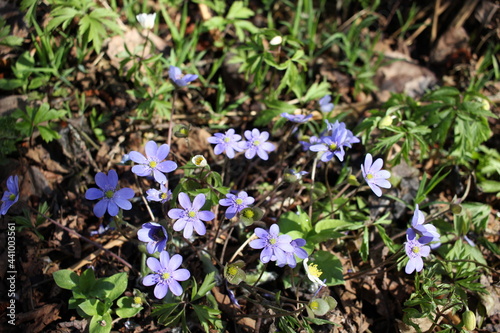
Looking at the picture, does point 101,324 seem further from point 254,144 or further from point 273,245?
point 254,144

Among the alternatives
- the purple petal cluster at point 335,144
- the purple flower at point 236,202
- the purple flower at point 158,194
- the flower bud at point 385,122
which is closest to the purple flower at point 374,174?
the purple petal cluster at point 335,144

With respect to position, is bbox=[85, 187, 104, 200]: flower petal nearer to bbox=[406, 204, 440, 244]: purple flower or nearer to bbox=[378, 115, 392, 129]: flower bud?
bbox=[406, 204, 440, 244]: purple flower

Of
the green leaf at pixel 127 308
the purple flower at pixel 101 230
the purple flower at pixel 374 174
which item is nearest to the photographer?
the green leaf at pixel 127 308

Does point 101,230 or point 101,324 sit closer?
point 101,324

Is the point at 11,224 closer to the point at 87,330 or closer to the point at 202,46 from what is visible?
the point at 87,330

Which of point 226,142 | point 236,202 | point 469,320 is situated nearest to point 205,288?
point 236,202

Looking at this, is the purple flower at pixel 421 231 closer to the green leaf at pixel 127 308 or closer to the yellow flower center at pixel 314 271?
the yellow flower center at pixel 314 271

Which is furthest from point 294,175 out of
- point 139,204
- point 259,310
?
point 139,204
